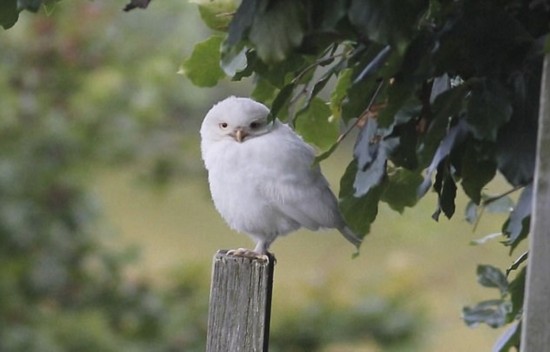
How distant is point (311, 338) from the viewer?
4359 mm

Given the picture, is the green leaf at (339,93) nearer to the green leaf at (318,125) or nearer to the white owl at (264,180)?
the green leaf at (318,125)

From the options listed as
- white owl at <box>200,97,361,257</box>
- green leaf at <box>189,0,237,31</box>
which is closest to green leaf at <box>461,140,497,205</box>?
green leaf at <box>189,0,237,31</box>

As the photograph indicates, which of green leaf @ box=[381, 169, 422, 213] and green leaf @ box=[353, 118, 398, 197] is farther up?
green leaf @ box=[381, 169, 422, 213]

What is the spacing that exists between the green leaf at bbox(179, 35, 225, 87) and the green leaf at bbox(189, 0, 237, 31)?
36 mm

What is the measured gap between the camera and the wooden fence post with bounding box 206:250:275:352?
1.25m

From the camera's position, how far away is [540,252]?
0.91m

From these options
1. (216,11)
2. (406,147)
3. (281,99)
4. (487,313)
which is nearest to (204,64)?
(216,11)

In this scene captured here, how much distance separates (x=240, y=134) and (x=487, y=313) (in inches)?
24.0

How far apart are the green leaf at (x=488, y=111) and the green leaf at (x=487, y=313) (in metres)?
0.62

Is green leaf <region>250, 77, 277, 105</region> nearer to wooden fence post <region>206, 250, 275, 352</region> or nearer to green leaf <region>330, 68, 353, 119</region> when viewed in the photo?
green leaf <region>330, 68, 353, 119</region>

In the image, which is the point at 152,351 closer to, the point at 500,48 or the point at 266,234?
the point at 266,234

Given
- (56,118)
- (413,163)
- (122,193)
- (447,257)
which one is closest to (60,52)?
(56,118)

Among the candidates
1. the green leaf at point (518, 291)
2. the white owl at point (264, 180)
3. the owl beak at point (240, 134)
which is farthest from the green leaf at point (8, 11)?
the owl beak at point (240, 134)

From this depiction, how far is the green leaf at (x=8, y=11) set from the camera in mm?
959
